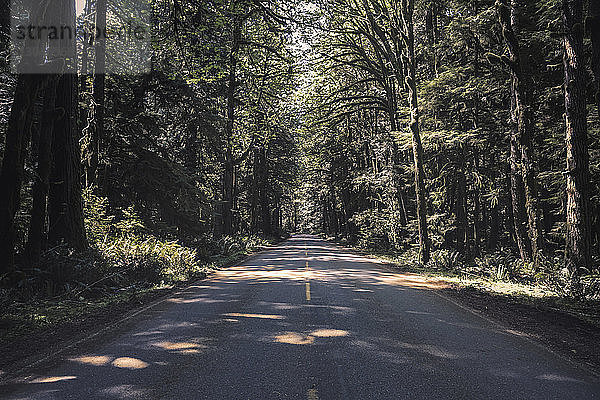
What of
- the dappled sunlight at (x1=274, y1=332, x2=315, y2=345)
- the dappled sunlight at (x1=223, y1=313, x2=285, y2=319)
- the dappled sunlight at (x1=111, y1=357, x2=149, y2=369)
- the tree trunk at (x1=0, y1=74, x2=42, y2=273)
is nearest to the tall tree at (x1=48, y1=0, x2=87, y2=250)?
the tree trunk at (x1=0, y1=74, x2=42, y2=273)

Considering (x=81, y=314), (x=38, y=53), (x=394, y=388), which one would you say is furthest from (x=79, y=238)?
(x=394, y=388)

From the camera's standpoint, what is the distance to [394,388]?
4.21m

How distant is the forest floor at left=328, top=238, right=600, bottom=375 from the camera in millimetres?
5918

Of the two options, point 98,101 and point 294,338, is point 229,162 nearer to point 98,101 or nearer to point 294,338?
point 98,101

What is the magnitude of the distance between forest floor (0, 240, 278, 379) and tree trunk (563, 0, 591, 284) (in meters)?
10.9

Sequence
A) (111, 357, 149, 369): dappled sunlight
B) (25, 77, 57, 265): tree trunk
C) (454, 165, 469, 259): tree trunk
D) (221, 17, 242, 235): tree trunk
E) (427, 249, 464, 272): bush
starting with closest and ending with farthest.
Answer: (111, 357, 149, 369): dappled sunlight
(25, 77, 57, 265): tree trunk
(427, 249, 464, 272): bush
(454, 165, 469, 259): tree trunk
(221, 17, 242, 235): tree trunk

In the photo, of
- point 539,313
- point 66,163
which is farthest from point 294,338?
point 66,163

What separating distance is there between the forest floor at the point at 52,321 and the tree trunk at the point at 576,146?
10.9 meters

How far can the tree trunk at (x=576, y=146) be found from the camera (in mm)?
10430

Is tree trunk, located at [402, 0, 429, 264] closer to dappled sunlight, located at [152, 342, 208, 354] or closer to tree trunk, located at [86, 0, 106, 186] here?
tree trunk, located at [86, 0, 106, 186]

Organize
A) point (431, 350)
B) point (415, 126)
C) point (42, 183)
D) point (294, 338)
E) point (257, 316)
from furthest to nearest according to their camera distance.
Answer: point (415, 126), point (42, 183), point (257, 316), point (294, 338), point (431, 350)

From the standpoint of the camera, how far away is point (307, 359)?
5.07m

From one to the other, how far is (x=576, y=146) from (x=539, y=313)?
5269mm

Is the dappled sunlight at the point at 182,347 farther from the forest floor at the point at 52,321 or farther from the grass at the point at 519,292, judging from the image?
the grass at the point at 519,292
